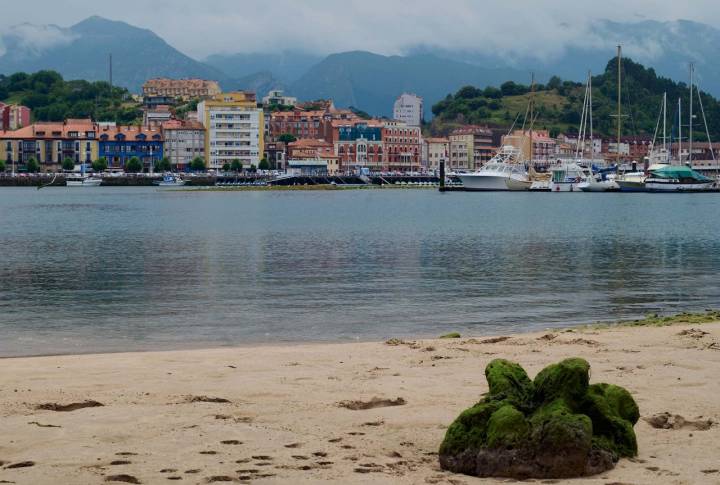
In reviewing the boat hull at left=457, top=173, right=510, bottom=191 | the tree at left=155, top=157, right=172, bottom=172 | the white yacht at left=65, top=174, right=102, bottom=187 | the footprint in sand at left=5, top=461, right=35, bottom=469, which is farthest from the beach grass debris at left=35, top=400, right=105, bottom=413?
the tree at left=155, top=157, right=172, bottom=172

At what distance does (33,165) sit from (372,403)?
7166 inches

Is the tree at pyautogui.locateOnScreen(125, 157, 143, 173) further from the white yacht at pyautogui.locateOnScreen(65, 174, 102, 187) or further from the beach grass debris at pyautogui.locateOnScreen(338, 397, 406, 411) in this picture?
the beach grass debris at pyautogui.locateOnScreen(338, 397, 406, 411)

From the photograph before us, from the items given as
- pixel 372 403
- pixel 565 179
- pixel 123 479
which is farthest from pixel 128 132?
pixel 123 479

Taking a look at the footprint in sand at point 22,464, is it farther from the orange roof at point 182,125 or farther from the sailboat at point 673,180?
the orange roof at point 182,125

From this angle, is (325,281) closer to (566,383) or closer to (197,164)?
(566,383)

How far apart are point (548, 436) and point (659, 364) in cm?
483

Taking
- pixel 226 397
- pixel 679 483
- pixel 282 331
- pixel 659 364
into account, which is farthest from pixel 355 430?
pixel 282 331

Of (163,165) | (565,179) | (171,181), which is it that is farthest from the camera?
(163,165)

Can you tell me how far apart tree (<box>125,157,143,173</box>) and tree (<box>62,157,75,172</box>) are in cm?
901

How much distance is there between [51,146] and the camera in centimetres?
18912

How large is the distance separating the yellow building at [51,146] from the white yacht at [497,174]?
7334 cm

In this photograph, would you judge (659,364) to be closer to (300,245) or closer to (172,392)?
(172,392)

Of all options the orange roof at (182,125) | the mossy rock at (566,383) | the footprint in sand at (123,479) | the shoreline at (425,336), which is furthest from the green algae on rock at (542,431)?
the orange roof at (182,125)

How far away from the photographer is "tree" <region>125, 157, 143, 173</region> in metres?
182
